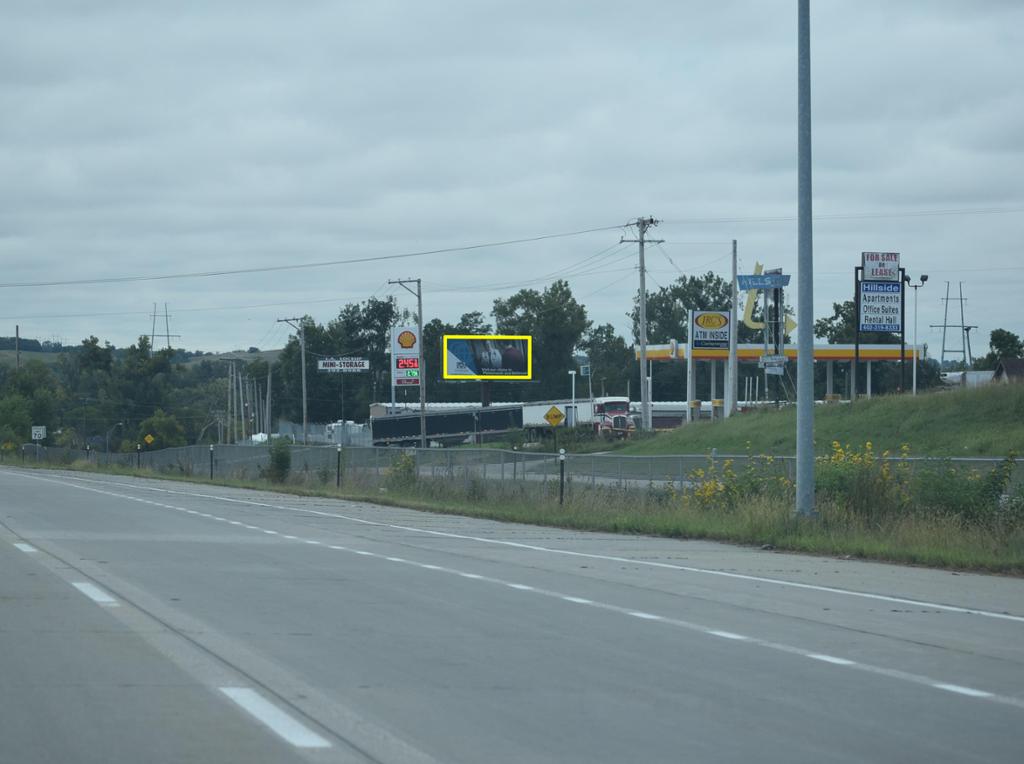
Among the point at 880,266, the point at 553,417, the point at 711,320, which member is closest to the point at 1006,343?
the point at 711,320

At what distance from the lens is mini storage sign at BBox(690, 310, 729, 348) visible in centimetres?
7856

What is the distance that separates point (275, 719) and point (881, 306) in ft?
172

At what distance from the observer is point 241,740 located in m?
6.77

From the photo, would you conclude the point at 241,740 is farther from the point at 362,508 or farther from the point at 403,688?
the point at 362,508

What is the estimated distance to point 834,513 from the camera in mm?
21250

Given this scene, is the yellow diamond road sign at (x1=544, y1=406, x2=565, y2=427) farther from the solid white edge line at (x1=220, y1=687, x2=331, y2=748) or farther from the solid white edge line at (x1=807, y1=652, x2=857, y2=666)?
the solid white edge line at (x1=220, y1=687, x2=331, y2=748)

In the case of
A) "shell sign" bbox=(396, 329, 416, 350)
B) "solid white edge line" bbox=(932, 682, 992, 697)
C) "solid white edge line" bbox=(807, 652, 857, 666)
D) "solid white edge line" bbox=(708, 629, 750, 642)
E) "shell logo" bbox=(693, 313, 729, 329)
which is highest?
"shell logo" bbox=(693, 313, 729, 329)

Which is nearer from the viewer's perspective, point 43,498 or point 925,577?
point 925,577

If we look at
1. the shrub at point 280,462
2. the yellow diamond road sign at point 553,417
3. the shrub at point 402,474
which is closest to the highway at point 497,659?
the shrub at point 402,474

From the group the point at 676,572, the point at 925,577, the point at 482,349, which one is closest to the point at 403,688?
the point at 676,572

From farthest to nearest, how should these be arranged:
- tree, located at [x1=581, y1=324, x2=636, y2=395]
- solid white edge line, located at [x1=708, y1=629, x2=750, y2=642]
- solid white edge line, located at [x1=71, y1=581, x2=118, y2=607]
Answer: tree, located at [x1=581, y1=324, x2=636, y2=395]
solid white edge line, located at [x1=71, y1=581, x2=118, y2=607]
solid white edge line, located at [x1=708, y1=629, x2=750, y2=642]

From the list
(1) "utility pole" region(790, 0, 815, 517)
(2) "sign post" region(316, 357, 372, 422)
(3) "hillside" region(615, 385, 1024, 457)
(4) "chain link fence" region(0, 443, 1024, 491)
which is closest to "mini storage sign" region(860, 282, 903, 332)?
(3) "hillside" region(615, 385, 1024, 457)

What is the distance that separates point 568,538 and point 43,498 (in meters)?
17.3

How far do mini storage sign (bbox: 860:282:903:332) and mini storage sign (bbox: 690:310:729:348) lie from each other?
890 inches
